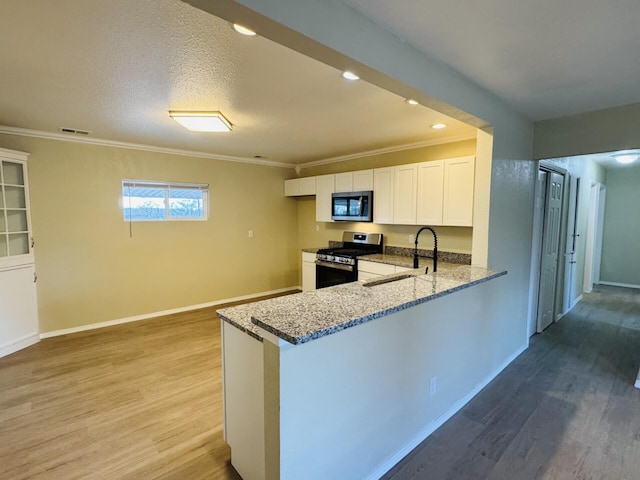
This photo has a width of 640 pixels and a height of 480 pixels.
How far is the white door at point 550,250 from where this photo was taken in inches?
150

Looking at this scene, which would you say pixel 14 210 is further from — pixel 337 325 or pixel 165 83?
pixel 337 325

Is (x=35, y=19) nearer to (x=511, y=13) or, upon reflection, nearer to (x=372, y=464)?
(x=511, y=13)

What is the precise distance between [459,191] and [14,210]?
193 inches

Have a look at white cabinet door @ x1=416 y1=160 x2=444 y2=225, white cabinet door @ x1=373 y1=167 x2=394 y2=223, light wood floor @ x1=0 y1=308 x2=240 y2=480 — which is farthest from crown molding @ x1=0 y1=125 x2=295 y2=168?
white cabinet door @ x1=416 y1=160 x2=444 y2=225

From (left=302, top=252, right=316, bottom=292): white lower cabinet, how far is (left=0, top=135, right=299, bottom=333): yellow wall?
0.90 metres

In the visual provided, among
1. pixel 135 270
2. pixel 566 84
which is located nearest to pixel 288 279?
pixel 135 270

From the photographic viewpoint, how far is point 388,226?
4695mm

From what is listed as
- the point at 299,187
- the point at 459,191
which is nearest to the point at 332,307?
the point at 459,191

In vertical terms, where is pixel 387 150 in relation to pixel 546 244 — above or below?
above

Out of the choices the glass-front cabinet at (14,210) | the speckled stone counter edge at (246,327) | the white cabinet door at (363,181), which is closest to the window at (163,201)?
the glass-front cabinet at (14,210)

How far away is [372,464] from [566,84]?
2815 millimetres

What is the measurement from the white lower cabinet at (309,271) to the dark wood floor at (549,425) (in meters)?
2.83

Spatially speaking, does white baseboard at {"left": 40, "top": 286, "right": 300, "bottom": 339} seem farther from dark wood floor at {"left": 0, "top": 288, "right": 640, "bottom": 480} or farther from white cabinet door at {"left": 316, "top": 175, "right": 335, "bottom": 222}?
white cabinet door at {"left": 316, "top": 175, "right": 335, "bottom": 222}

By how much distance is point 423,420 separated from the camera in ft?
7.00
